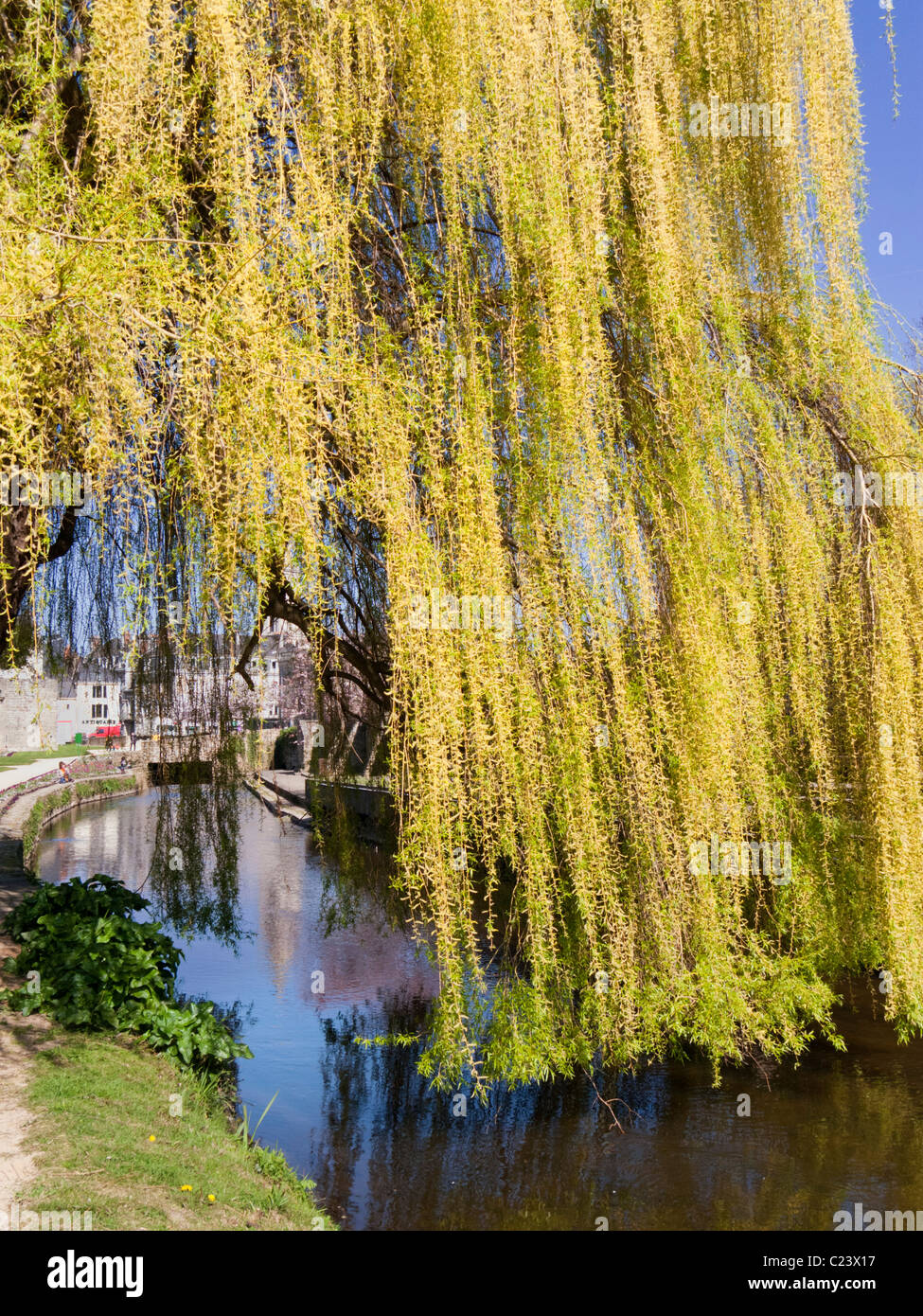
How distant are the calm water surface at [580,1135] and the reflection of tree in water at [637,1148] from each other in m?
0.01

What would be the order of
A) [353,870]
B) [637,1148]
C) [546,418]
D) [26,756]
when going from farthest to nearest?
[26,756] < [353,870] < [637,1148] < [546,418]

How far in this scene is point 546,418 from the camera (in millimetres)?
4430

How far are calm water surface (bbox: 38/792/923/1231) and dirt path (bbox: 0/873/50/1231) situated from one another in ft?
5.35

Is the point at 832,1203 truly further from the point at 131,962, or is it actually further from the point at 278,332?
the point at 278,332

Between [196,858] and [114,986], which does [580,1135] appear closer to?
[114,986]

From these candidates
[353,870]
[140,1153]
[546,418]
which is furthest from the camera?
[353,870]

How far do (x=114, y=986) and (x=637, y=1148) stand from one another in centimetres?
320

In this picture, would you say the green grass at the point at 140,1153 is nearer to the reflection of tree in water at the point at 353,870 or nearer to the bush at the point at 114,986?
the bush at the point at 114,986

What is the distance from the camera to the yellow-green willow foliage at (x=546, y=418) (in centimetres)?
356

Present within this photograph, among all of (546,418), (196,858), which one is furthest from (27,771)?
(546,418)

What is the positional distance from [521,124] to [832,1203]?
5676mm

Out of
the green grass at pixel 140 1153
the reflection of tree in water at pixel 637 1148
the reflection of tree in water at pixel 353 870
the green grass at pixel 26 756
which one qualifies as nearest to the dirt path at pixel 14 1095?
the green grass at pixel 140 1153
